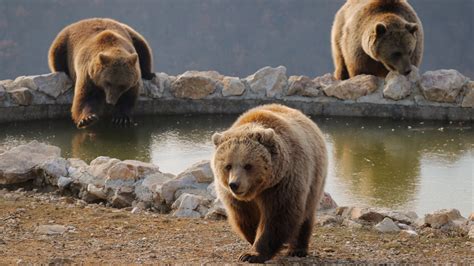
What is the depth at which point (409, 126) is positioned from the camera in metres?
11.0

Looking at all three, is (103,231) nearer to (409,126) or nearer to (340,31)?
(409,126)

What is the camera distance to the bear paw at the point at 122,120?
11.5 meters

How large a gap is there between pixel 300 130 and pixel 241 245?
0.85 meters

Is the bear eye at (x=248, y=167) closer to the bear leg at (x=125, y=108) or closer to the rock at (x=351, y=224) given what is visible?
the rock at (x=351, y=224)

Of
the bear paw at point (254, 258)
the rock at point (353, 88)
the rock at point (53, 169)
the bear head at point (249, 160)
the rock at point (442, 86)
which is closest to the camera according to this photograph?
the bear head at point (249, 160)

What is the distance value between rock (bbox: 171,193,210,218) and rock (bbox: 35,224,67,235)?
104 cm

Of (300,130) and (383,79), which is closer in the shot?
(300,130)

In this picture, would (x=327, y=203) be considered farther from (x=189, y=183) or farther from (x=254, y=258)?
(x=254, y=258)

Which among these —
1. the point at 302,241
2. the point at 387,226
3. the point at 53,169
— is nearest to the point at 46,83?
the point at 53,169

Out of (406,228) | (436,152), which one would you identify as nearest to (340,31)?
(436,152)

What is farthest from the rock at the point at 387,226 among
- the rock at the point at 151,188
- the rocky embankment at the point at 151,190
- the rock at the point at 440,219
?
the rock at the point at 151,188

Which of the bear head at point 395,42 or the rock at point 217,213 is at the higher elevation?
the bear head at point 395,42

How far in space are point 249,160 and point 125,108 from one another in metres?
6.66

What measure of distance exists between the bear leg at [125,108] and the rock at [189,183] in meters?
4.01
